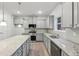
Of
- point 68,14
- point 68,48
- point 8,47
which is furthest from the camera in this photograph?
point 68,14

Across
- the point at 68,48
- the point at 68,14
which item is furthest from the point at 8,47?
the point at 68,14

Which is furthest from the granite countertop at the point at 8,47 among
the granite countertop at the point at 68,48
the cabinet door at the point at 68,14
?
the cabinet door at the point at 68,14

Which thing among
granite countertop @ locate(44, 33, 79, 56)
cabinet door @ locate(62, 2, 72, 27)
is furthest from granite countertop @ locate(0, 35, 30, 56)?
cabinet door @ locate(62, 2, 72, 27)

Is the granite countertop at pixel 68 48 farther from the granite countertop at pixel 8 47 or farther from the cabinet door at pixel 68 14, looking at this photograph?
the granite countertop at pixel 8 47

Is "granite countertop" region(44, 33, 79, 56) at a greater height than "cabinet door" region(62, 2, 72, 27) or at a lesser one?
lesser

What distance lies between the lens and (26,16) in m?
10.0

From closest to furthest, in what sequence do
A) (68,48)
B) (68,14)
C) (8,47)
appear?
(68,48) → (8,47) → (68,14)

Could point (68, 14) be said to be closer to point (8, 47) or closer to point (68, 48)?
point (68, 48)

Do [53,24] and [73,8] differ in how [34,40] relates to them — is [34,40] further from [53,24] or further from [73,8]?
[73,8]

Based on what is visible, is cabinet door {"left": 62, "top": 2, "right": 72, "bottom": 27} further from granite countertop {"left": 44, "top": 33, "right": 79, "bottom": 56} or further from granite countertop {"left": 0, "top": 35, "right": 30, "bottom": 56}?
granite countertop {"left": 0, "top": 35, "right": 30, "bottom": 56}

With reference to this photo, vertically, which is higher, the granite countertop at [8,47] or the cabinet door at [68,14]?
the cabinet door at [68,14]

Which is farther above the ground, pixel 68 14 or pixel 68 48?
pixel 68 14

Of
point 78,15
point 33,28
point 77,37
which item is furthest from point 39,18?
point 78,15

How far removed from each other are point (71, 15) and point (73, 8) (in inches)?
7.3
